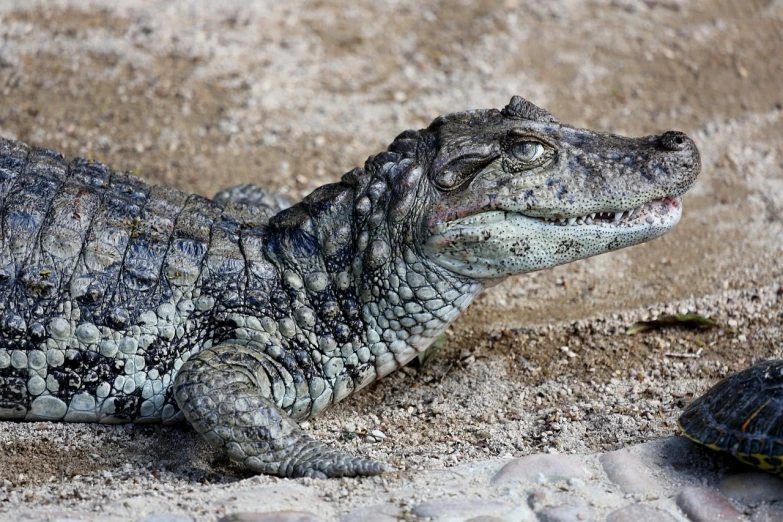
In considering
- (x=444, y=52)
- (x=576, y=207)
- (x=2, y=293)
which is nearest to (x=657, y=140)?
(x=576, y=207)

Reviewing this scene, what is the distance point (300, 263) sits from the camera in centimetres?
464

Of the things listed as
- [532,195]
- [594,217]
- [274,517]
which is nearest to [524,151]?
[532,195]

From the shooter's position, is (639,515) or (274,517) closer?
(274,517)

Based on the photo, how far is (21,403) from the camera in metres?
4.48

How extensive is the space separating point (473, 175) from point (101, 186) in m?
1.93

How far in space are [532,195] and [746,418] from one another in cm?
140

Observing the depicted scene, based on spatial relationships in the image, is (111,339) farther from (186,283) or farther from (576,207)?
(576,207)

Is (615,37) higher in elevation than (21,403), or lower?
higher

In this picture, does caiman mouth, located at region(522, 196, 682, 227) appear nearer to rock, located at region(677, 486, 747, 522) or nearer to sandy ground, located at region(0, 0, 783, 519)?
sandy ground, located at region(0, 0, 783, 519)

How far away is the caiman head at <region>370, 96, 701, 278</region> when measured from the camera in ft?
14.6

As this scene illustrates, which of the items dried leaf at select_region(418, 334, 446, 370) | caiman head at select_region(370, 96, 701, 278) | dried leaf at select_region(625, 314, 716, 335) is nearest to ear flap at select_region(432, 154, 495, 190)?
caiman head at select_region(370, 96, 701, 278)

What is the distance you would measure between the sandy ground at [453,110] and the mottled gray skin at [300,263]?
1.15 feet

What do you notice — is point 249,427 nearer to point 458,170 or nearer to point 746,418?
point 458,170

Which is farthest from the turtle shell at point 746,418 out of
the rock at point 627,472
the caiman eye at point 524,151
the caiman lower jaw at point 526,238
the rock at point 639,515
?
the caiman eye at point 524,151
